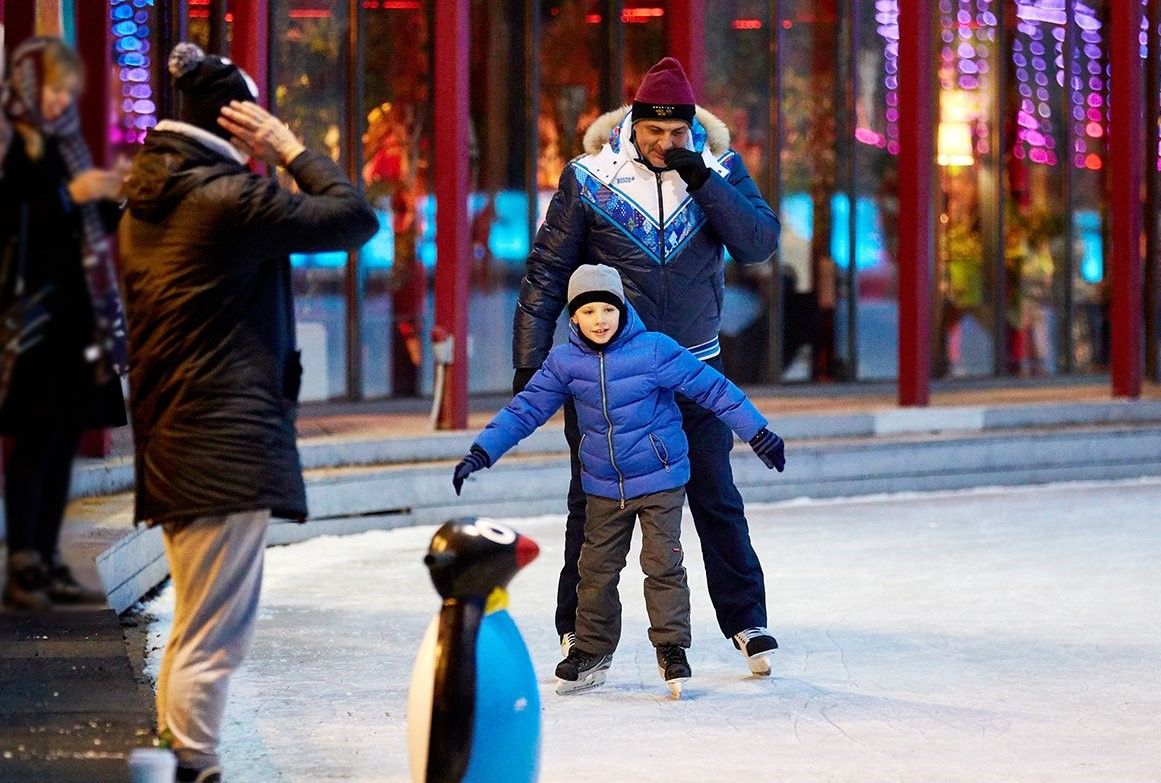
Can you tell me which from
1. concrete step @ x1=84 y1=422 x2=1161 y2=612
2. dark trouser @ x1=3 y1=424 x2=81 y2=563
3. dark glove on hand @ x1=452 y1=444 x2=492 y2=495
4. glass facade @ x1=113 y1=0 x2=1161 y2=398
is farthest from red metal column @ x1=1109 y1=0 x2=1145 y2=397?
dark trouser @ x1=3 y1=424 x2=81 y2=563

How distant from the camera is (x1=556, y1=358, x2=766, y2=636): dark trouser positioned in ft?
→ 21.1

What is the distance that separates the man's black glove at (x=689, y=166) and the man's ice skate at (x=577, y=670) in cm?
147

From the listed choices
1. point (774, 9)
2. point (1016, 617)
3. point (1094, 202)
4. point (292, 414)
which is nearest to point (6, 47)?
point (292, 414)

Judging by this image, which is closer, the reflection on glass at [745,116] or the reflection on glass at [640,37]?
the reflection on glass at [640,37]

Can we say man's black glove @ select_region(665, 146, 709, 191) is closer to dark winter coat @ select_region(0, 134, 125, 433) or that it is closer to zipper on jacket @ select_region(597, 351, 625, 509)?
zipper on jacket @ select_region(597, 351, 625, 509)

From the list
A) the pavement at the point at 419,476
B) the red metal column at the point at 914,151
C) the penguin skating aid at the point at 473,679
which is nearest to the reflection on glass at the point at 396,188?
the pavement at the point at 419,476

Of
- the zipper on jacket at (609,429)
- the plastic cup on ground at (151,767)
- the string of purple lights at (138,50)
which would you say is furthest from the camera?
the string of purple lights at (138,50)

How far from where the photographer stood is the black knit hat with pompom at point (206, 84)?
4332mm

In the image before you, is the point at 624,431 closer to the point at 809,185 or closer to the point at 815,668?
the point at 815,668

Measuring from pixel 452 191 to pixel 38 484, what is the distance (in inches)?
347

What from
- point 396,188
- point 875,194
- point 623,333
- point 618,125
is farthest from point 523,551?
point 875,194

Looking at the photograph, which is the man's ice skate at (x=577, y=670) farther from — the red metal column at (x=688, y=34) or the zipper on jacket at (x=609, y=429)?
the red metal column at (x=688, y=34)

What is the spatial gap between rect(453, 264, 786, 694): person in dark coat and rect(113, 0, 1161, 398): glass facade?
245 inches

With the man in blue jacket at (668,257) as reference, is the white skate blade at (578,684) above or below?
below
